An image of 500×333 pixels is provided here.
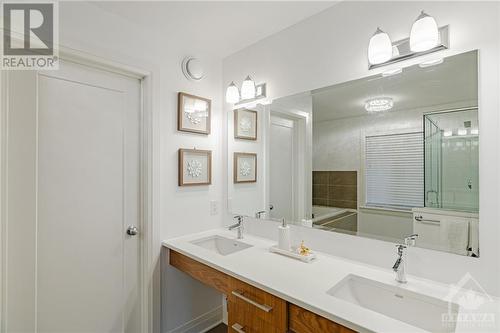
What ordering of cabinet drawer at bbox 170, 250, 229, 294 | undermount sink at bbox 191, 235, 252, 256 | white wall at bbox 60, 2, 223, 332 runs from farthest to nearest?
undermount sink at bbox 191, 235, 252, 256 → white wall at bbox 60, 2, 223, 332 → cabinet drawer at bbox 170, 250, 229, 294

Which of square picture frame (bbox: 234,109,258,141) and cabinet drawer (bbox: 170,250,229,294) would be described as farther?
square picture frame (bbox: 234,109,258,141)

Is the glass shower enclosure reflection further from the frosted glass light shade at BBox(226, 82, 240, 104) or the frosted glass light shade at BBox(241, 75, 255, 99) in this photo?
the frosted glass light shade at BBox(226, 82, 240, 104)

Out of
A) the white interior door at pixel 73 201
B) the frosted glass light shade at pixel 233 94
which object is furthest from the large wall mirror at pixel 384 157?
the white interior door at pixel 73 201

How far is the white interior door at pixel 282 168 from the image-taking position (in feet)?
6.28

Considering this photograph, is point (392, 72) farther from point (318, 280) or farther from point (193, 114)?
point (193, 114)

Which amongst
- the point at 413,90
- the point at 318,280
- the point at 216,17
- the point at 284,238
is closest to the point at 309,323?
the point at 318,280

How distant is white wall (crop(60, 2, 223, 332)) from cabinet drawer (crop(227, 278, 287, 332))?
2.67ft

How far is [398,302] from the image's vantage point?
1.21 metres

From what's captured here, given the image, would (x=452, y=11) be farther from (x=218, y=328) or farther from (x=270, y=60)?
(x=218, y=328)

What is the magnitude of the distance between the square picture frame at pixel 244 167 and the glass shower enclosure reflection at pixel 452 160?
122cm

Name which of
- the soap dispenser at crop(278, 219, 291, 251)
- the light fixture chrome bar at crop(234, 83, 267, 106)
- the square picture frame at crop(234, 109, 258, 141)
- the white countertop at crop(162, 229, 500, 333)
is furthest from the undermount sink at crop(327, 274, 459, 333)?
the light fixture chrome bar at crop(234, 83, 267, 106)

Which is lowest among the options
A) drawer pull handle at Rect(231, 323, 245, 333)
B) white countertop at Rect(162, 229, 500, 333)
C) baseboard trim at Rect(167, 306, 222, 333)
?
baseboard trim at Rect(167, 306, 222, 333)

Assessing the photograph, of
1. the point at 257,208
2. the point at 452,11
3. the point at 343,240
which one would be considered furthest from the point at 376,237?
the point at 452,11

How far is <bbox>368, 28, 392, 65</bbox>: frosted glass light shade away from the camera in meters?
1.36
